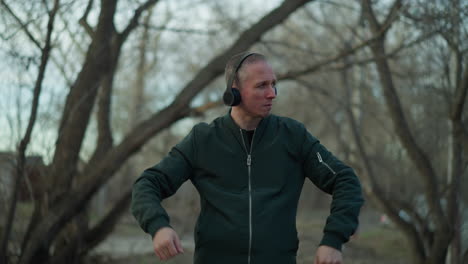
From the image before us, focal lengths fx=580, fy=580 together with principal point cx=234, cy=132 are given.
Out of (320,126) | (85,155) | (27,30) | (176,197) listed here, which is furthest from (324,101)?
(27,30)

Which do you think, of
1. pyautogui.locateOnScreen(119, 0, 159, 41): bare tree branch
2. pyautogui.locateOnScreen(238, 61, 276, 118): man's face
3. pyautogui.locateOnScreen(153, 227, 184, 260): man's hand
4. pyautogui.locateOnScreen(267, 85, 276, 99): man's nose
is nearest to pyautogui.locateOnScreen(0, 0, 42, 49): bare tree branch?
pyautogui.locateOnScreen(119, 0, 159, 41): bare tree branch

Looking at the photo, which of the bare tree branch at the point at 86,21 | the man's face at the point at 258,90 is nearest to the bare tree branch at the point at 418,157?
the bare tree branch at the point at 86,21

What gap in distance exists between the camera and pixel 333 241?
256 centimetres

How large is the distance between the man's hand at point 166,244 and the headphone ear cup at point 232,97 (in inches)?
31.3

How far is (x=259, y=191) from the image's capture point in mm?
2785

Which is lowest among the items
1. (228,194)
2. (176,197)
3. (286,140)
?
(176,197)

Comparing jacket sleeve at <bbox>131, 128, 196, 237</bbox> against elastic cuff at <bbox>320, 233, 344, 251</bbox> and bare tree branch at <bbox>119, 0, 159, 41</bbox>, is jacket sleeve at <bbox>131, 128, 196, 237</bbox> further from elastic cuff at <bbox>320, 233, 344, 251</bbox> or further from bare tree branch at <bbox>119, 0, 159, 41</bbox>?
bare tree branch at <bbox>119, 0, 159, 41</bbox>

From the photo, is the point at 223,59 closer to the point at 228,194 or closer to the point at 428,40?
the point at 428,40

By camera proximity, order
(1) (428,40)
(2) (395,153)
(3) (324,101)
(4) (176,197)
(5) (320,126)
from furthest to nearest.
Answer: (5) (320,126) < (3) (324,101) < (4) (176,197) < (2) (395,153) < (1) (428,40)

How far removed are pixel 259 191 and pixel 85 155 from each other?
6.87 m

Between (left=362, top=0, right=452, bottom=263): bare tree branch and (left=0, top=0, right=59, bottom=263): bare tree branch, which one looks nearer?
(left=0, top=0, right=59, bottom=263): bare tree branch

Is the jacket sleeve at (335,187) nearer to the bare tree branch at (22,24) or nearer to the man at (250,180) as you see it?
the man at (250,180)

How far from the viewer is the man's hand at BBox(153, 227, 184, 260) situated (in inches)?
93.5

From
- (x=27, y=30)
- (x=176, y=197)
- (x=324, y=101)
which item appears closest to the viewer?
(x=27, y=30)
